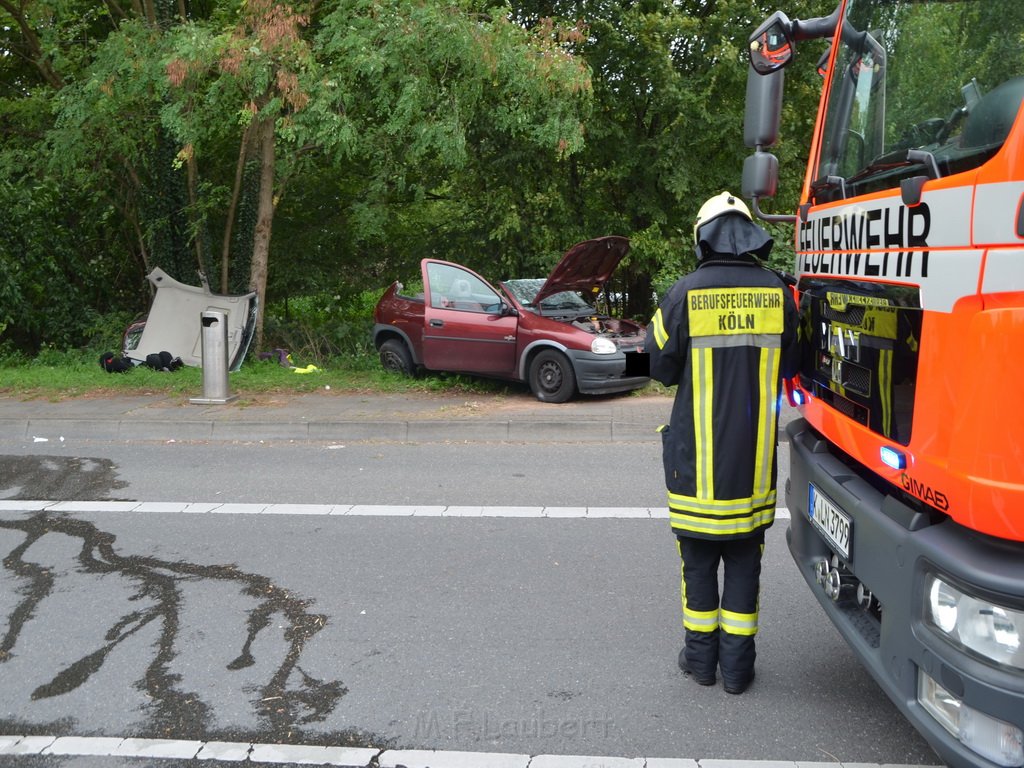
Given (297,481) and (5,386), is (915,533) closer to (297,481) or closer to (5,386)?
(297,481)

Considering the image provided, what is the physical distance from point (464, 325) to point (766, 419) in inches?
280

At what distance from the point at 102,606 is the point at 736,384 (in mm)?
3216

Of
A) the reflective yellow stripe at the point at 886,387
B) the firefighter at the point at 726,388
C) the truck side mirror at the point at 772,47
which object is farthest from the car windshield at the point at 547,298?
the reflective yellow stripe at the point at 886,387

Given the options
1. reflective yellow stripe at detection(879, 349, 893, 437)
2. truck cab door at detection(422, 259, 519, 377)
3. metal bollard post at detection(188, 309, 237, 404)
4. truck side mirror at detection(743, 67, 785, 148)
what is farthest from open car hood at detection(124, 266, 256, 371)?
reflective yellow stripe at detection(879, 349, 893, 437)

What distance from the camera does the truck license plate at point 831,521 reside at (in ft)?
9.70

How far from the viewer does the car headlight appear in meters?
2.14

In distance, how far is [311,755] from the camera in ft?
10.6

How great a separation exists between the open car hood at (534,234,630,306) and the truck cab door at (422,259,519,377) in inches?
20.4

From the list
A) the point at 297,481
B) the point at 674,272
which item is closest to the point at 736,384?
the point at 297,481

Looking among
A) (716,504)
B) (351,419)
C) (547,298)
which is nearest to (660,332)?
(716,504)

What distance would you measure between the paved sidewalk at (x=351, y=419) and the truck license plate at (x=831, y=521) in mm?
5298

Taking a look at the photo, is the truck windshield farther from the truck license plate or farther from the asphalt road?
the asphalt road

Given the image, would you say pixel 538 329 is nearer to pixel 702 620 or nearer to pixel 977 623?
pixel 702 620

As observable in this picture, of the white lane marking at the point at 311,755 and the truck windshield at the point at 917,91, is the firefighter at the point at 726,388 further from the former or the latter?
the white lane marking at the point at 311,755
